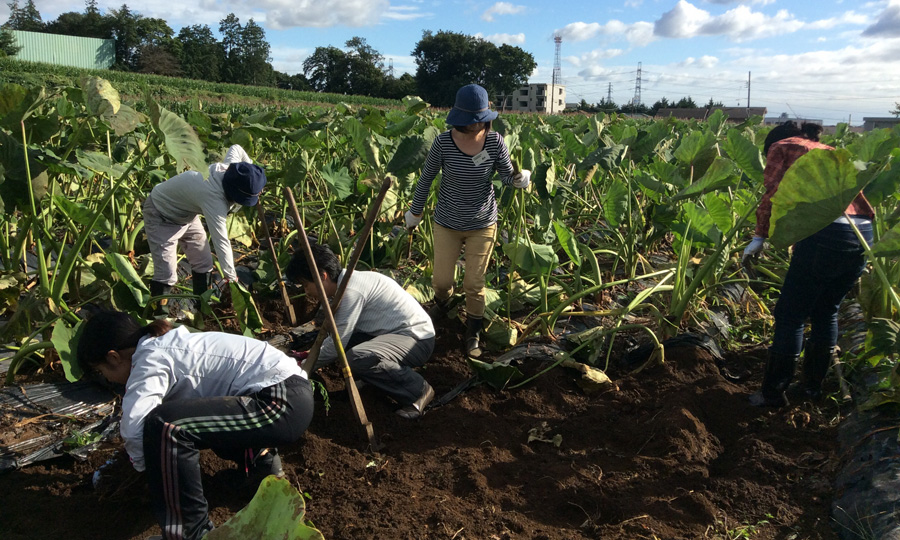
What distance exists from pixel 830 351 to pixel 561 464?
4.33 feet

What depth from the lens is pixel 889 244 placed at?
2070 millimetres

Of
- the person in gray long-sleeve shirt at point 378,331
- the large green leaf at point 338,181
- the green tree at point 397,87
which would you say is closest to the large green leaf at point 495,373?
the person in gray long-sleeve shirt at point 378,331

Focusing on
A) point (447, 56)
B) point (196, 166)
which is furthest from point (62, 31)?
point (196, 166)

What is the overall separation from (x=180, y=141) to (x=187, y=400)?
128 centimetres

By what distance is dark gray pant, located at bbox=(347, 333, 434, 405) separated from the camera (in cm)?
268

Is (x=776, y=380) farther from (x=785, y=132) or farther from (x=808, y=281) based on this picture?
(x=785, y=132)

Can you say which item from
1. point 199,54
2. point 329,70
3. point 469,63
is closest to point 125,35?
point 199,54

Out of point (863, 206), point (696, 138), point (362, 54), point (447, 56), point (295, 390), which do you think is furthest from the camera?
point (362, 54)

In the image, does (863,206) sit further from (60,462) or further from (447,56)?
(447,56)

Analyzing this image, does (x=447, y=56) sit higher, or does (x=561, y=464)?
(x=447, y=56)

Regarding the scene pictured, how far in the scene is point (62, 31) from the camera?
60781 millimetres

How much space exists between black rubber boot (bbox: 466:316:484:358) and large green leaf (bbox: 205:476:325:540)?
7.14 ft

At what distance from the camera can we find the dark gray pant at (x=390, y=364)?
2.68 m

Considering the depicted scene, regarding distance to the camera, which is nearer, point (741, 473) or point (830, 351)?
point (741, 473)
